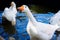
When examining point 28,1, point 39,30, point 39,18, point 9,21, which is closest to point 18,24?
point 9,21

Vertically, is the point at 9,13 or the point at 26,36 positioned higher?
the point at 9,13

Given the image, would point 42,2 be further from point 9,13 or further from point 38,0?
point 9,13

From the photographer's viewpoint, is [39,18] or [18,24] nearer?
[18,24]

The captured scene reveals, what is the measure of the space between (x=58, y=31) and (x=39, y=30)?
41 cm

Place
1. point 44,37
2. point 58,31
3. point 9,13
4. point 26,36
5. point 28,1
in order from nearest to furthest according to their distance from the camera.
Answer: point 44,37 < point 58,31 < point 26,36 < point 9,13 < point 28,1

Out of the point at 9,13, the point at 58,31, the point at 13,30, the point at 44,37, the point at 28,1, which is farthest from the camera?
the point at 28,1

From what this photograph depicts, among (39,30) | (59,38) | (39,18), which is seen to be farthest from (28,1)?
(39,30)

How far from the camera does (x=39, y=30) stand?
67.0 inches

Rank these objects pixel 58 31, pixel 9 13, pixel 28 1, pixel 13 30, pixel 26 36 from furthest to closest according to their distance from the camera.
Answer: pixel 28 1 → pixel 9 13 → pixel 13 30 → pixel 26 36 → pixel 58 31

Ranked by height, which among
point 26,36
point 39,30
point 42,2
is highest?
point 42,2

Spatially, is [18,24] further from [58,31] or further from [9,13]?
[58,31]

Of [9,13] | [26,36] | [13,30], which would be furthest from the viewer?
[9,13]

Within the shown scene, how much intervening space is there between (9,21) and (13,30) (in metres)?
0.20

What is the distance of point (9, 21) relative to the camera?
8.65 feet
